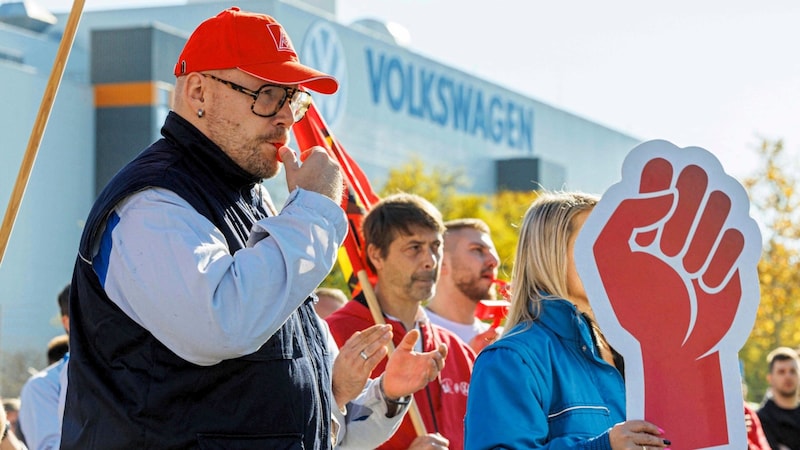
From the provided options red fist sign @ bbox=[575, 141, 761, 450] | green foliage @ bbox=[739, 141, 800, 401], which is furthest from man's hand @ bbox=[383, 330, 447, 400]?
green foliage @ bbox=[739, 141, 800, 401]

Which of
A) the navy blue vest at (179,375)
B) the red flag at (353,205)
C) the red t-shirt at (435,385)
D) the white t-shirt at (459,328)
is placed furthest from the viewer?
the white t-shirt at (459,328)

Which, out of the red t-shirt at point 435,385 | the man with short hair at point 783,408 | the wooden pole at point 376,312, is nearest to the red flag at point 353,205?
the wooden pole at point 376,312

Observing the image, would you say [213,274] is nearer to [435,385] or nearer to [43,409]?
[435,385]

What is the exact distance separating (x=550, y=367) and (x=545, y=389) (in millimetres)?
69

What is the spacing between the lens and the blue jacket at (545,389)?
3.61m

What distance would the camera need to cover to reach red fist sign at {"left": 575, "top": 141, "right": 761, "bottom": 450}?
3.62 metres

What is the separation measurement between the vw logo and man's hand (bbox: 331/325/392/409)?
105 ft

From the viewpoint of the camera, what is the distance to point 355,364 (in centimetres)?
411

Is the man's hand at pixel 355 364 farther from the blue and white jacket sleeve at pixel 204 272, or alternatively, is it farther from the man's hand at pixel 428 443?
the man's hand at pixel 428 443

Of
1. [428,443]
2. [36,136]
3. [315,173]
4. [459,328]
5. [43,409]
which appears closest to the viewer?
[315,173]

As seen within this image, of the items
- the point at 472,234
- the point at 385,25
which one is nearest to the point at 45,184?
the point at 385,25

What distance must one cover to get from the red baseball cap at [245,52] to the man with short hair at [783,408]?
8.31 m

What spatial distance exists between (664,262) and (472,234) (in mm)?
4146

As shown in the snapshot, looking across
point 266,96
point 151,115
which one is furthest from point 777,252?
point 266,96
